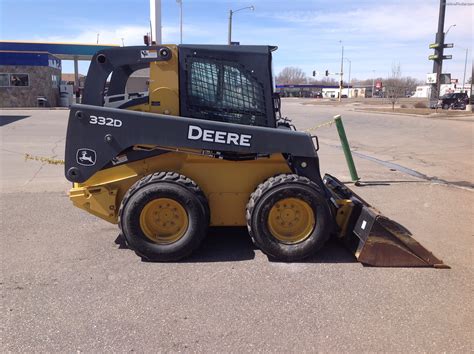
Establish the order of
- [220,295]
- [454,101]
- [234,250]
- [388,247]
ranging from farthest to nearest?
[454,101]
[234,250]
[388,247]
[220,295]

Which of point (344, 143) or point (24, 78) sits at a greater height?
point (24, 78)

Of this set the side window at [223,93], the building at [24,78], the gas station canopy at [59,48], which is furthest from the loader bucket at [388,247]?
the gas station canopy at [59,48]

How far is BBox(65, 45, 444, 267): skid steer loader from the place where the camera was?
4.64 metres

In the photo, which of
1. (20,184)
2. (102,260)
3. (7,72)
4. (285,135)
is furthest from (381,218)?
(7,72)

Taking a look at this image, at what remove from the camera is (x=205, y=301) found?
3.91 m

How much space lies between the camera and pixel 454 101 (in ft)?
152

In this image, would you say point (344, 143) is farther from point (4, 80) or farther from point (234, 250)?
point (4, 80)

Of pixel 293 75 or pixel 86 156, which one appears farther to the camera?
pixel 293 75

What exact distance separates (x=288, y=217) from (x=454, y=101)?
4742 centimetres

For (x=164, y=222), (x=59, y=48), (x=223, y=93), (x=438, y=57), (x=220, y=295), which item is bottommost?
(x=220, y=295)

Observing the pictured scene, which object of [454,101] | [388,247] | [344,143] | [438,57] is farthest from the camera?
[454,101]

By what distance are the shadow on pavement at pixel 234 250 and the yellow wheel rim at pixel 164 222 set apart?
279 mm

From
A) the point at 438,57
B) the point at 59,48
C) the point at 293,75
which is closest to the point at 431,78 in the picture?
the point at 438,57

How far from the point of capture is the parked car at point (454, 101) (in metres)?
46.1
